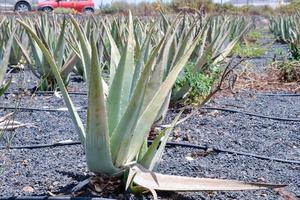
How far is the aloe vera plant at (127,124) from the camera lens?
2033mm

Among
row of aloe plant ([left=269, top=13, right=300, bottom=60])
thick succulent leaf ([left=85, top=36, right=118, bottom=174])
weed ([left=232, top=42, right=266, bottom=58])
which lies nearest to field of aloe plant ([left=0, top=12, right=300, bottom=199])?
thick succulent leaf ([left=85, top=36, right=118, bottom=174])

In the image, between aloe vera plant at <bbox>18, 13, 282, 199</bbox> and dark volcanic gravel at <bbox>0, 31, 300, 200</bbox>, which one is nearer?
A: aloe vera plant at <bbox>18, 13, 282, 199</bbox>

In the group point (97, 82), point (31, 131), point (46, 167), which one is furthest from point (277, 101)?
point (97, 82)

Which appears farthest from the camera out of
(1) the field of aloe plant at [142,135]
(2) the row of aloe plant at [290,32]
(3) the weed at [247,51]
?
(3) the weed at [247,51]

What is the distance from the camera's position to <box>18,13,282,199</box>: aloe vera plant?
2.03 metres

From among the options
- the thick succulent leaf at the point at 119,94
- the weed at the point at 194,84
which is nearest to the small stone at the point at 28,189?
the thick succulent leaf at the point at 119,94

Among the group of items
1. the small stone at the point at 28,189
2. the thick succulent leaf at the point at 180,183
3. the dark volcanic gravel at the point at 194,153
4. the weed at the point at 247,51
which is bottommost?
the weed at the point at 247,51

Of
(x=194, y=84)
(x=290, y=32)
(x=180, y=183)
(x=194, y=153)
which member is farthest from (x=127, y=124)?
(x=290, y=32)

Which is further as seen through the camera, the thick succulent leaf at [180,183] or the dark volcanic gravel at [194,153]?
the dark volcanic gravel at [194,153]

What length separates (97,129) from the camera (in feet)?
6.65

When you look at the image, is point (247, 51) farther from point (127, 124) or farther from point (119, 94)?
point (127, 124)

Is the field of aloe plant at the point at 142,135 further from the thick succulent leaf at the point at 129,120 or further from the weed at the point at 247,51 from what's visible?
the weed at the point at 247,51

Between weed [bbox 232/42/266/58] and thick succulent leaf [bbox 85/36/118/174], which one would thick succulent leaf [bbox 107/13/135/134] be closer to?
thick succulent leaf [bbox 85/36/118/174]

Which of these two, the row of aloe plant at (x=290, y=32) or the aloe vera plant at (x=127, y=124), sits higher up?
the aloe vera plant at (x=127, y=124)
